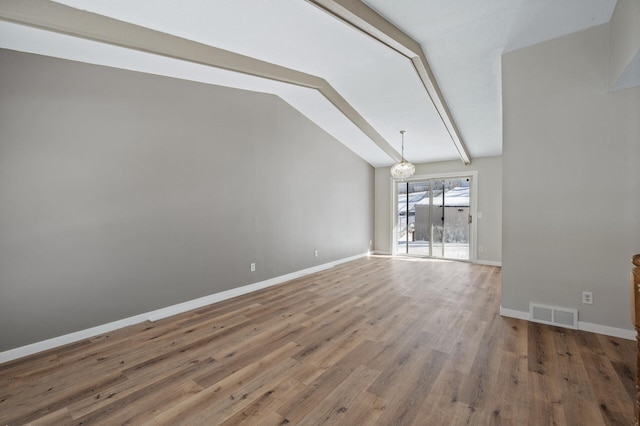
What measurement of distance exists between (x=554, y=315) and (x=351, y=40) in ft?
12.1

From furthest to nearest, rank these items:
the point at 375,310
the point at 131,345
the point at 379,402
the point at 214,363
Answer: the point at 375,310 → the point at 131,345 → the point at 214,363 → the point at 379,402

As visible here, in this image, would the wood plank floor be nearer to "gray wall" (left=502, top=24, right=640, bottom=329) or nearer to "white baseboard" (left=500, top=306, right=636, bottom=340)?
"white baseboard" (left=500, top=306, right=636, bottom=340)

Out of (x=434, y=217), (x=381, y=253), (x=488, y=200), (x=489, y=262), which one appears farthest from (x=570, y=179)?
(x=381, y=253)

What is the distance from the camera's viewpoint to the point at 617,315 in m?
2.63

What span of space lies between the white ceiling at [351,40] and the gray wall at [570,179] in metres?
0.33

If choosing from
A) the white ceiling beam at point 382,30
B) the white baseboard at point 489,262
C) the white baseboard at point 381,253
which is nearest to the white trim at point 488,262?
the white baseboard at point 489,262

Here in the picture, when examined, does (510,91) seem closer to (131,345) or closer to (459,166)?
(459,166)

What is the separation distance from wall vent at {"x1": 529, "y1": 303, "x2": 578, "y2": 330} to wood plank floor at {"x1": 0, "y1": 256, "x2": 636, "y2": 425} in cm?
16

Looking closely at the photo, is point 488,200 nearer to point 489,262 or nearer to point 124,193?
point 489,262


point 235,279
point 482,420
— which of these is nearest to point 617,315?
point 482,420

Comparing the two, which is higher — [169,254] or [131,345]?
[169,254]

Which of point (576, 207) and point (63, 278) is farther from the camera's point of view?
point (576, 207)

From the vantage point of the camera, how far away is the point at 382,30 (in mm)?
2619

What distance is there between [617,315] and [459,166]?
4634 millimetres
